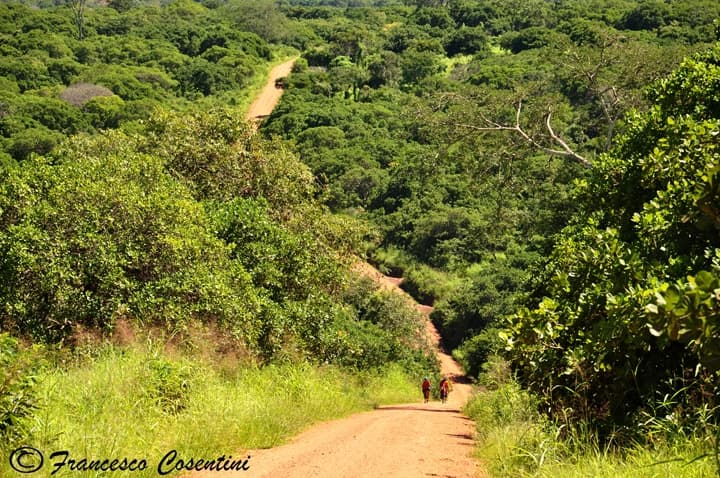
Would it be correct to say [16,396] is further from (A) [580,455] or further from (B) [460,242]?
(B) [460,242]

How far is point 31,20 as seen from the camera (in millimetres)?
80000

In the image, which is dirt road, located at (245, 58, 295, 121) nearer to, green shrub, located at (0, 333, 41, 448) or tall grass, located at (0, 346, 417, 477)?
tall grass, located at (0, 346, 417, 477)

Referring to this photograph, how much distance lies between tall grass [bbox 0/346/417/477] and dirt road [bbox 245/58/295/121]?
174 ft

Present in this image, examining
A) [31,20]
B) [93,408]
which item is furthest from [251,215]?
[31,20]

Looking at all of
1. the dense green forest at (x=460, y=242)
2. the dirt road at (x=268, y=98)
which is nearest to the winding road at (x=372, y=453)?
the dense green forest at (x=460, y=242)

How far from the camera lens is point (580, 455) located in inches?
206

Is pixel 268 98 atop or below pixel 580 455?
atop

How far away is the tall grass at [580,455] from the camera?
4180 mm

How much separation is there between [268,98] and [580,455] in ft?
222

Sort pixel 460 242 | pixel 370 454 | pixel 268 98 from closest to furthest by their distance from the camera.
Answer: pixel 370 454
pixel 460 242
pixel 268 98

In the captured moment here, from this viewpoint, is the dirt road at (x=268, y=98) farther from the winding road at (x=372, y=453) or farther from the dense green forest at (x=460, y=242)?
the winding road at (x=372, y=453)

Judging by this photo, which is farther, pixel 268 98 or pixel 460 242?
pixel 268 98

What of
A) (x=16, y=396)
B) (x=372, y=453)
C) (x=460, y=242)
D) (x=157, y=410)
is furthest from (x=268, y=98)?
(x=16, y=396)

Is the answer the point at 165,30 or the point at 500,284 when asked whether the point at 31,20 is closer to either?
the point at 165,30
